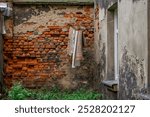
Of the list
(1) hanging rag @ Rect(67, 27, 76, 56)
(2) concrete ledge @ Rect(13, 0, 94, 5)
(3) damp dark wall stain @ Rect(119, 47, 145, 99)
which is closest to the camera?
(3) damp dark wall stain @ Rect(119, 47, 145, 99)

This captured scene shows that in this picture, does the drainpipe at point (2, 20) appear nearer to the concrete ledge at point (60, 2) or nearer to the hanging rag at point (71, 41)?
the concrete ledge at point (60, 2)

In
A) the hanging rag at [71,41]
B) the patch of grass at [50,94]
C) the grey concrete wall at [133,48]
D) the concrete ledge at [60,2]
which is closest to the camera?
the grey concrete wall at [133,48]

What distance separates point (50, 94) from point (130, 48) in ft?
13.9

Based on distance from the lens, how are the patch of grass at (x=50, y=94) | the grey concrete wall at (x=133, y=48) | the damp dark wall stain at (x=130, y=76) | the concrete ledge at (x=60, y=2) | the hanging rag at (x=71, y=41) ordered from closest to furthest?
the grey concrete wall at (x=133, y=48) → the damp dark wall stain at (x=130, y=76) → the patch of grass at (x=50, y=94) → the hanging rag at (x=71, y=41) → the concrete ledge at (x=60, y=2)

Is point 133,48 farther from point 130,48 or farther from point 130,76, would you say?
point 130,76

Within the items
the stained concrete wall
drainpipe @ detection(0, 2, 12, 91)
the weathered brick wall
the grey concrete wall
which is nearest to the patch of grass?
the weathered brick wall

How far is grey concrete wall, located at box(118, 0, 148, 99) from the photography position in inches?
223

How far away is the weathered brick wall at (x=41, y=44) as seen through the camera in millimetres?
10602

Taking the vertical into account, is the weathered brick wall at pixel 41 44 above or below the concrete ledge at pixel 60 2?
below

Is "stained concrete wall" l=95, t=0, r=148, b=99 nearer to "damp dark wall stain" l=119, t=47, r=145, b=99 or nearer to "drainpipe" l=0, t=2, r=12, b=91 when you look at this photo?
"damp dark wall stain" l=119, t=47, r=145, b=99

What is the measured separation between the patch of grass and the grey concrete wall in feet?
7.62

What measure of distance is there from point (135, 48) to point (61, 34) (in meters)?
4.79

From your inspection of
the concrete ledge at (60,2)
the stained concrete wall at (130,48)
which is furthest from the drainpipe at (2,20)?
the stained concrete wall at (130,48)

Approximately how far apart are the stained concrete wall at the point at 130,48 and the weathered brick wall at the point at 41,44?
2078 millimetres
